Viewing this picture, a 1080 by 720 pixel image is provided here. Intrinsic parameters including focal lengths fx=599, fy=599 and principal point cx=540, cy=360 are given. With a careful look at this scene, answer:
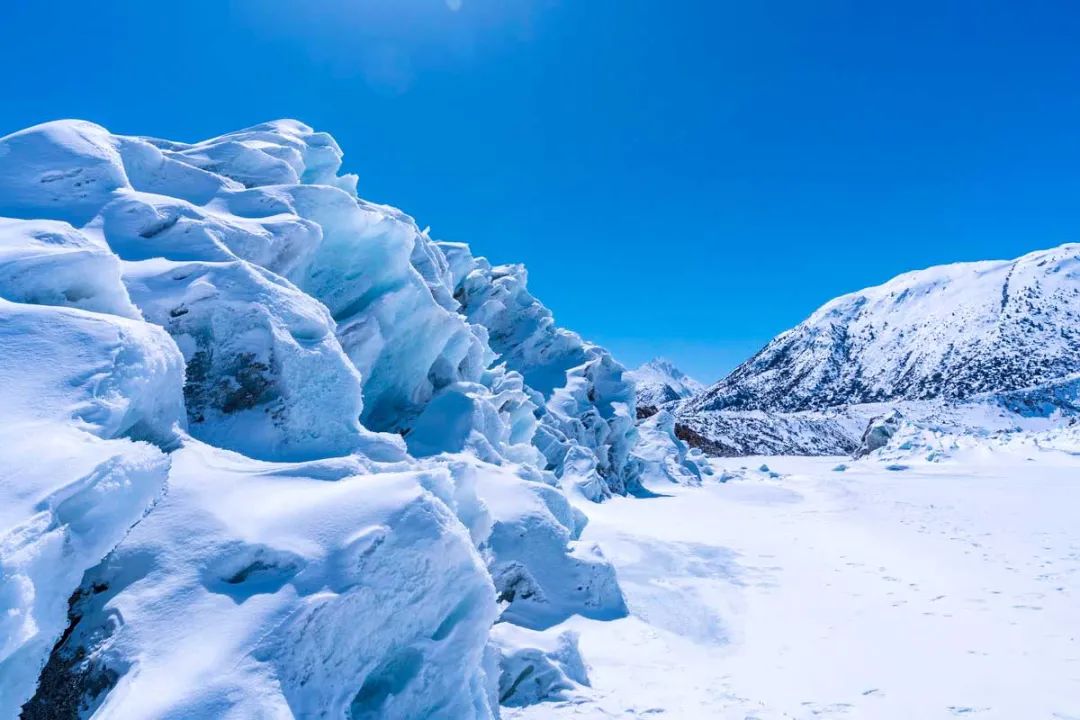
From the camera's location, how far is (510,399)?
22.5 meters

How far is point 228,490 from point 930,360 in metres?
181

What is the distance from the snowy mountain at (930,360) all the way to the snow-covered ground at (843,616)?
66.0 meters

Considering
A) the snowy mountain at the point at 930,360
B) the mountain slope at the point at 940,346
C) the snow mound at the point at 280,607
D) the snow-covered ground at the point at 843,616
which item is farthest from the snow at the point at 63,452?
the mountain slope at the point at 940,346

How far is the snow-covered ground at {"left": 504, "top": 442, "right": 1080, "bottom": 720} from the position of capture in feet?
27.6

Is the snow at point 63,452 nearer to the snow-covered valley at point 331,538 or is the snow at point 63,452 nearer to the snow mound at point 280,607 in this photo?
the snow-covered valley at point 331,538

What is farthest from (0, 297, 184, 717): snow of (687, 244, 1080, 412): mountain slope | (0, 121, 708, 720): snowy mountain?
(687, 244, 1080, 412): mountain slope

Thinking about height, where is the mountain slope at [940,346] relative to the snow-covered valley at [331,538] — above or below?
above

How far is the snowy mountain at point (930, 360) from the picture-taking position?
321 feet

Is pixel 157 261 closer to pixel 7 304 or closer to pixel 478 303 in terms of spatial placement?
pixel 7 304

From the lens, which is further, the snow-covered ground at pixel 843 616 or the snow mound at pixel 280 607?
the snow-covered ground at pixel 843 616

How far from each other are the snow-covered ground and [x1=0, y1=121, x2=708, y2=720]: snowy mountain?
144cm

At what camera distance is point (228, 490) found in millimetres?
6539

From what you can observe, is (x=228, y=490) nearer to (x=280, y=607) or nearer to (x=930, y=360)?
(x=280, y=607)

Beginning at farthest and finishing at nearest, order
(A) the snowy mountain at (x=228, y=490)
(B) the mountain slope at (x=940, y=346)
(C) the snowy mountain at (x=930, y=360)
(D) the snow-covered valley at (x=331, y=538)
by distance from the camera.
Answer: (B) the mountain slope at (x=940, y=346), (C) the snowy mountain at (x=930, y=360), (D) the snow-covered valley at (x=331, y=538), (A) the snowy mountain at (x=228, y=490)
